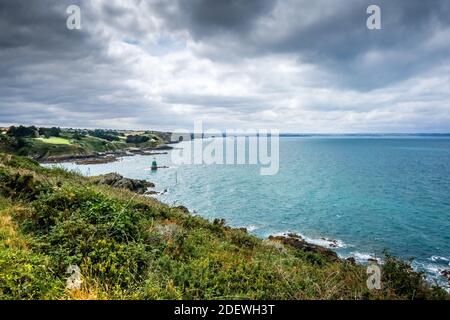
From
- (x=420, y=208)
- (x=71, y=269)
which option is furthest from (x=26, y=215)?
(x=420, y=208)

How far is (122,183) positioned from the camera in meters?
54.7

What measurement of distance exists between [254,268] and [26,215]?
7606 mm

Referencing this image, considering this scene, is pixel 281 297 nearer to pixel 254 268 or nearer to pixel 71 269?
pixel 254 268

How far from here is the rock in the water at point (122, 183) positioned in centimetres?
4991

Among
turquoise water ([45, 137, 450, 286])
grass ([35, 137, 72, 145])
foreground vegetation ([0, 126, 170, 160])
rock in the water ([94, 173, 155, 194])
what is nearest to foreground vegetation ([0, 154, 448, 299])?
turquoise water ([45, 137, 450, 286])

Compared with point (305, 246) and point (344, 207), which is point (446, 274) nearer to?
point (305, 246)

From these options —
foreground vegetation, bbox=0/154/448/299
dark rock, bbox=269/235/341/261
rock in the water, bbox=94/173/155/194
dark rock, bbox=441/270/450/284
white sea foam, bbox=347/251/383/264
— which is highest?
foreground vegetation, bbox=0/154/448/299

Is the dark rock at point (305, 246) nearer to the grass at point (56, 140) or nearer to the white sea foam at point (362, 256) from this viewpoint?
the white sea foam at point (362, 256)

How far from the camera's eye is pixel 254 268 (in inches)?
314

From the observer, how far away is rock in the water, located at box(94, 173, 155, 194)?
49906 mm

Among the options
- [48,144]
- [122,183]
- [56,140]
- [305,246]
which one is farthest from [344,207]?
[56,140]

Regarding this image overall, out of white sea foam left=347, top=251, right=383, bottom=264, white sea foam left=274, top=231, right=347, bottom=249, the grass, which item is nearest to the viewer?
white sea foam left=347, top=251, right=383, bottom=264

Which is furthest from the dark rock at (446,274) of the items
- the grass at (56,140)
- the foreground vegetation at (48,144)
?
the grass at (56,140)

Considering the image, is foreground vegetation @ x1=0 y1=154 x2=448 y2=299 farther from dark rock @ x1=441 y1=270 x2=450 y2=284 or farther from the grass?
the grass
